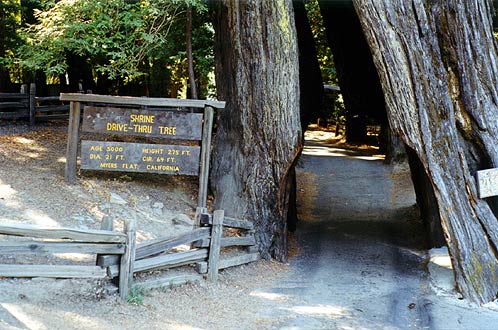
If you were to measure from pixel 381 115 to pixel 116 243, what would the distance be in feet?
34.1

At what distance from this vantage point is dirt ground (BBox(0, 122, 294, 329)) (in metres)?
6.86

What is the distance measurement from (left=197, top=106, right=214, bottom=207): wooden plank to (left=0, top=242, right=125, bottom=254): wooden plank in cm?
381

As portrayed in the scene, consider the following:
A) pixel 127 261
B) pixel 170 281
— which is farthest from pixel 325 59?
pixel 127 261

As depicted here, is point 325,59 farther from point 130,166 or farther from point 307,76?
point 130,166

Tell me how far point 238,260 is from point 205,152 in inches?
82.2

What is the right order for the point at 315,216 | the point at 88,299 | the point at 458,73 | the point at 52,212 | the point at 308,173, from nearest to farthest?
the point at 88,299, the point at 52,212, the point at 458,73, the point at 315,216, the point at 308,173

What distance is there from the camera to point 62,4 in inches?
478

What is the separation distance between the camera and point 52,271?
280 inches

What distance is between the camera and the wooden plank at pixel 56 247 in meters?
6.58

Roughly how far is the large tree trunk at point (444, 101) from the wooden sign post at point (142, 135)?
3081mm

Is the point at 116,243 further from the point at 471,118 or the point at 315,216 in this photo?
the point at 315,216

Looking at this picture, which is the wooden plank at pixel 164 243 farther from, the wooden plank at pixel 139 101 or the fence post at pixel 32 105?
the fence post at pixel 32 105

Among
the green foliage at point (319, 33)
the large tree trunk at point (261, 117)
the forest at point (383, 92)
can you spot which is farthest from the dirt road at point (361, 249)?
the green foliage at point (319, 33)

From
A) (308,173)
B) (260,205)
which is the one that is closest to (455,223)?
(260,205)
